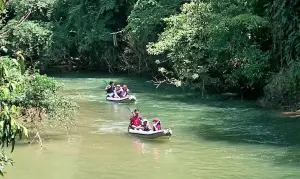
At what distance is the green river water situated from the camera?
12047mm

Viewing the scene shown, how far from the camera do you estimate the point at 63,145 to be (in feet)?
48.3

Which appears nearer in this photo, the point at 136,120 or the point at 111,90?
the point at 136,120

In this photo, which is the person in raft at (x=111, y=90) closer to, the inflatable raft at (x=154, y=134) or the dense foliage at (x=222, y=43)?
the dense foliage at (x=222, y=43)

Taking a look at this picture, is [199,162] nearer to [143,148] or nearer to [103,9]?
[143,148]

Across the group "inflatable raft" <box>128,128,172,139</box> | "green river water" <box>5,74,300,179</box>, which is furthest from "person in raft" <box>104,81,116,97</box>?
"inflatable raft" <box>128,128,172,139</box>

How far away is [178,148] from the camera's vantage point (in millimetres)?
14516

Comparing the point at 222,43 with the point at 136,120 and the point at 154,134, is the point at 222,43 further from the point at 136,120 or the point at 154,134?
the point at 154,134

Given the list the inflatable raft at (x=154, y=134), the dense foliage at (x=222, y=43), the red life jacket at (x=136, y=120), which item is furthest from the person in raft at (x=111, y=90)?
the inflatable raft at (x=154, y=134)

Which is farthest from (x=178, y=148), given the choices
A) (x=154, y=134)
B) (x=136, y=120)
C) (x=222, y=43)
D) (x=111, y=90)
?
(x=111, y=90)

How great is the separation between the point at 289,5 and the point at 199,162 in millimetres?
8872

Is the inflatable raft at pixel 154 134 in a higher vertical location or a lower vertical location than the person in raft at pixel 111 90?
lower

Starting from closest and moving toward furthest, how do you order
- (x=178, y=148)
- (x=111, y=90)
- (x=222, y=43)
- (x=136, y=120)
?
(x=178, y=148) → (x=136, y=120) → (x=222, y=43) → (x=111, y=90)

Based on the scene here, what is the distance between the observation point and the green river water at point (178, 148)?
1205 centimetres

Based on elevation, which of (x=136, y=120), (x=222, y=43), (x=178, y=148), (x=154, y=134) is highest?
(x=222, y=43)
